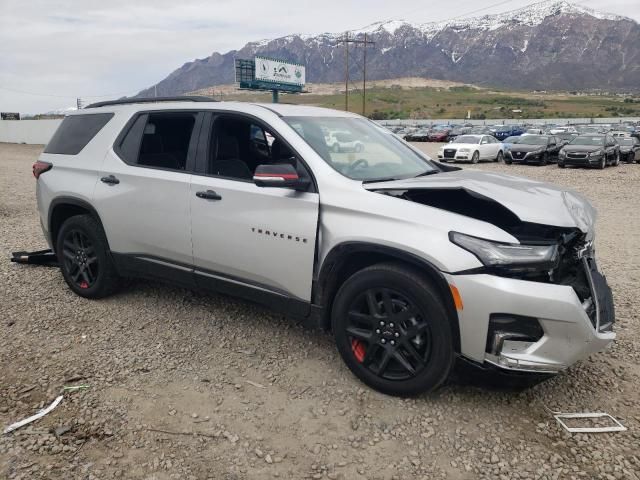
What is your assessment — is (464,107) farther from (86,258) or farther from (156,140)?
(86,258)

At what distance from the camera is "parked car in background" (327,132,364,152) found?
373 centimetres

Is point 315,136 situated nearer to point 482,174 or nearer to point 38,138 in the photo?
point 482,174

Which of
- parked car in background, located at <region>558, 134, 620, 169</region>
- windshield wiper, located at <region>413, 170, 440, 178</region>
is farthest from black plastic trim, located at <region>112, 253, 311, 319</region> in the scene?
parked car in background, located at <region>558, 134, 620, 169</region>

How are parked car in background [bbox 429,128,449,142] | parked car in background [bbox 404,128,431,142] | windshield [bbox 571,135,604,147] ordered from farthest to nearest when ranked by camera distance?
parked car in background [bbox 404,128,431,142] → parked car in background [bbox 429,128,449,142] → windshield [bbox 571,135,604,147]

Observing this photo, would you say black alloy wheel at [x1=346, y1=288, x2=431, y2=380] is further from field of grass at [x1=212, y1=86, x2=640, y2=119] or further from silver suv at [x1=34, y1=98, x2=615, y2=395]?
field of grass at [x1=212, y1=86, x2=640, y2=119]

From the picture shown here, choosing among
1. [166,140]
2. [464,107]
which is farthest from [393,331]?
[464,107]

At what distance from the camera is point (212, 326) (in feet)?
14.2

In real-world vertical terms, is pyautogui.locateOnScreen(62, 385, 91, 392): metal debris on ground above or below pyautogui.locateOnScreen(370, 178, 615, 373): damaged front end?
below

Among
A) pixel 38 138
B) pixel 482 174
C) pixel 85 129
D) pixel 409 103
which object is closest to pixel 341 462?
pixel 482 174

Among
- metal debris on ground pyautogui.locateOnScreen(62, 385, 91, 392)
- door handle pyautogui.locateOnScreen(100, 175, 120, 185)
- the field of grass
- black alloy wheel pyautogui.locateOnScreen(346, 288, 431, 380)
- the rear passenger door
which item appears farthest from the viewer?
the field of grass

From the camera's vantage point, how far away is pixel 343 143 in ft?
12.6

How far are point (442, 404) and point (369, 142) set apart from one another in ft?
6.66

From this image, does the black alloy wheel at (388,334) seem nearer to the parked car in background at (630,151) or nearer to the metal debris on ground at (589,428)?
the metal debris on ground at (589,428)

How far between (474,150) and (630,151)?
6762mm
